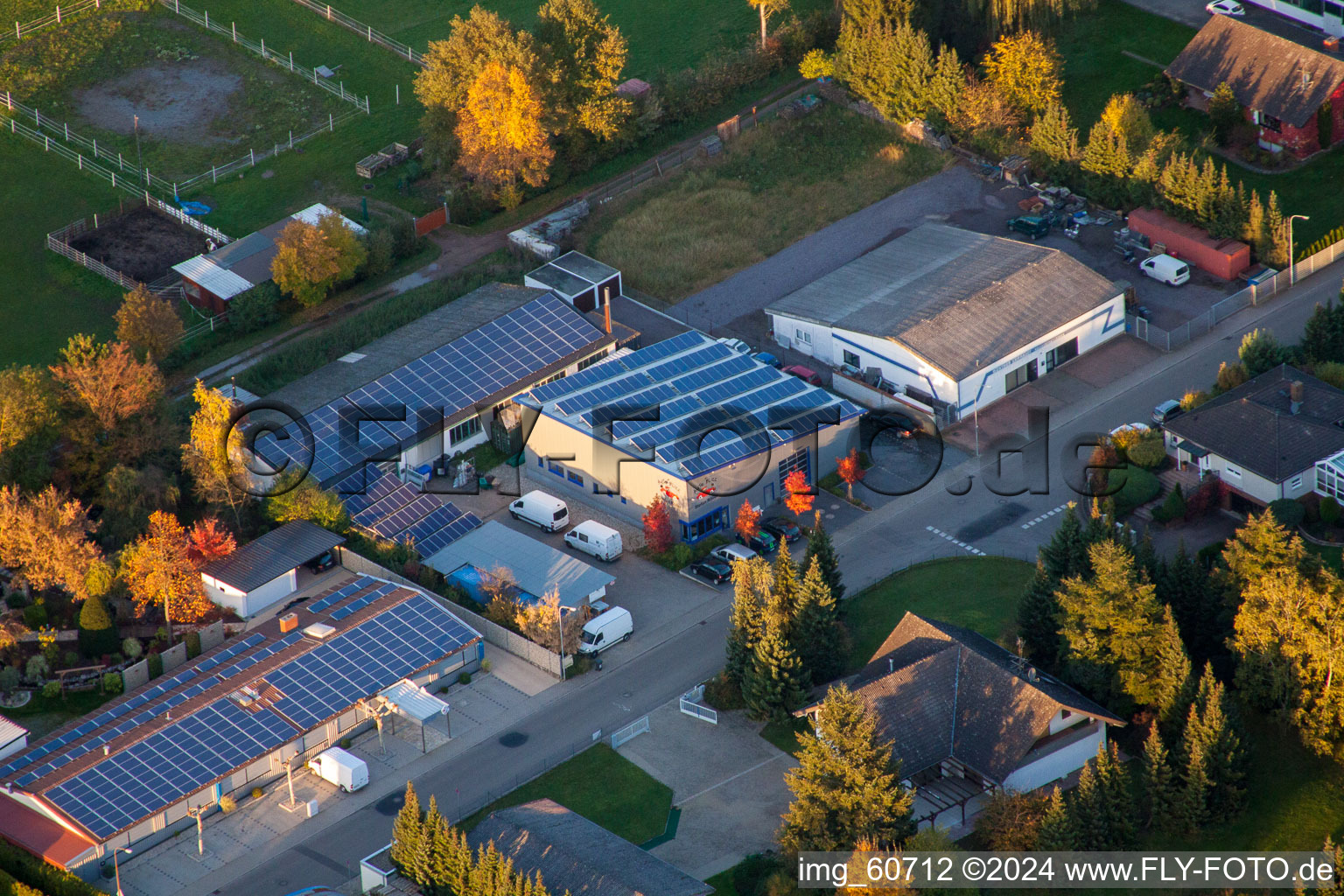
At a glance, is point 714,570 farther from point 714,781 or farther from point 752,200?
point 752,200

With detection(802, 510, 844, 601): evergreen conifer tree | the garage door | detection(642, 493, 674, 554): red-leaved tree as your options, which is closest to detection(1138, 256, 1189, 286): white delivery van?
the garage door

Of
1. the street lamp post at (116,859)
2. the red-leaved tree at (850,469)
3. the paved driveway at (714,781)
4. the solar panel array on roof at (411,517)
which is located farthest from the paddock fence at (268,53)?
the street lamp post at (116,859)

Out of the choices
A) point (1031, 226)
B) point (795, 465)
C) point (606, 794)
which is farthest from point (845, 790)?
point (1031, 226)

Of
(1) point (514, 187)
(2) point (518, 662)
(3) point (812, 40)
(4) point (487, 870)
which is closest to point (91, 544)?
(2) point (518, 662)

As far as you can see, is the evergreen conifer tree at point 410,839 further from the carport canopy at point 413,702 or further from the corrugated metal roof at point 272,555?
the corrugated metal roof at point 272,555

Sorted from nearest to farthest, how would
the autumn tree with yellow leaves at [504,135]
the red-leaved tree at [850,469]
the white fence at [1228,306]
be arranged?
the red-leaved tree at [850,469], the white fence at [1228,306], the autumn tree with yellow leaves at [504,135]

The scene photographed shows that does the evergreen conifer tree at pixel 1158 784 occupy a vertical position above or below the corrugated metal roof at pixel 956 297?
below
